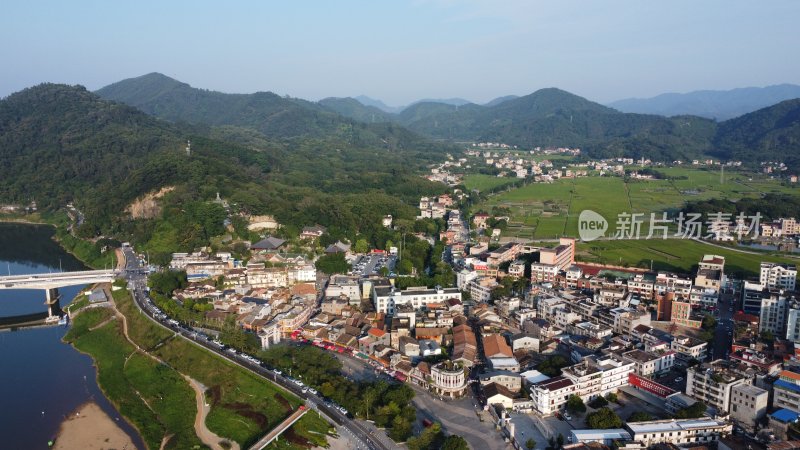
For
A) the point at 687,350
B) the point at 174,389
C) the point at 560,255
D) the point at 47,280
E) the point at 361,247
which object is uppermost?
the point at 560,255

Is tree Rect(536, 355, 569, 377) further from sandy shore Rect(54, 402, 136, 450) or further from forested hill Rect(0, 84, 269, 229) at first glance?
forested hill Rect(0, 84, 269, 229)

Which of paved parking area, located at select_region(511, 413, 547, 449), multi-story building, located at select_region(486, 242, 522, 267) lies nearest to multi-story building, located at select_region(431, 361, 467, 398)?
paved parking area, located at select_region(511, 413, 547, 449)

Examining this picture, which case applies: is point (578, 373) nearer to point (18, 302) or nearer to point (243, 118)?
point (18, 302)

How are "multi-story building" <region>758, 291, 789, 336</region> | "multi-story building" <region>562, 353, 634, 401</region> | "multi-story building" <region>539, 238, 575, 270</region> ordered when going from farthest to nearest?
"multi-story building" <region>539, 238, 575, 270</region>
"multi-story building" <region>758, 291, 789, 336</region>
"multi-story building" <region>562, 353, 634, 401</region>

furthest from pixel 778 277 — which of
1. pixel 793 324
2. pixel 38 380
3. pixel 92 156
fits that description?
pixel 92 156

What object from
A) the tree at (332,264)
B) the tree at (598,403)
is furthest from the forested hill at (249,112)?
the tree at (598,403)

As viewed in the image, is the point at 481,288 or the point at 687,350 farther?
the point at 481,288

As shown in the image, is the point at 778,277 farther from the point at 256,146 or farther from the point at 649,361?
the point at 256,146

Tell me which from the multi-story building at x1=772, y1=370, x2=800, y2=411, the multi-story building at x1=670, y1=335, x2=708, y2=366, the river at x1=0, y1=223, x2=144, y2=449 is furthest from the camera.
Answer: the multi-story building at x1=670, y1=335, x2=708, y2=366
